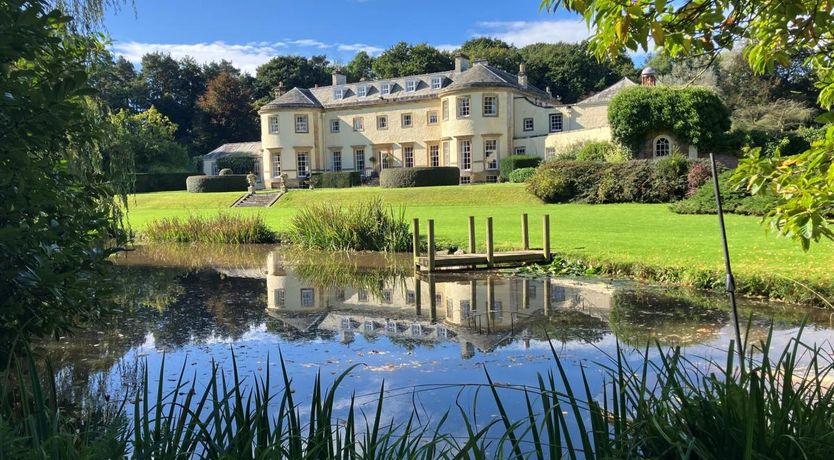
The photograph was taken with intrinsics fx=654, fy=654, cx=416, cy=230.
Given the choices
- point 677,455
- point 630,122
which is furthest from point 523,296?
point 630,122

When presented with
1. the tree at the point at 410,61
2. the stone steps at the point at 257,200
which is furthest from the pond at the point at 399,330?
the tree at the point at 410,61

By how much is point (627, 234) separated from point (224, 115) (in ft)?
162

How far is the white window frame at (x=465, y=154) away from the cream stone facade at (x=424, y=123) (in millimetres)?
58

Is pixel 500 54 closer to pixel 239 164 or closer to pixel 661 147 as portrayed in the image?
pixel 239 164

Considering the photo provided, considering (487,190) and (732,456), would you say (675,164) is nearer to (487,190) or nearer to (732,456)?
(487,190)

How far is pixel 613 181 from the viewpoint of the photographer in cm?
2394

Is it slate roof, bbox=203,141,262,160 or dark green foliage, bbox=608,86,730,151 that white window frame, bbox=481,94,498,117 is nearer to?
dark green foliage, bbox=608,86,730,151

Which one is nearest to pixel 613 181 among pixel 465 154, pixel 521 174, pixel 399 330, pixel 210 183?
pixel 521 174

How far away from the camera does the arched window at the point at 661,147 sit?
30.0 meters

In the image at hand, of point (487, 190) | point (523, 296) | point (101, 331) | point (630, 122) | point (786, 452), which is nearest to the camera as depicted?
point (786, 452)

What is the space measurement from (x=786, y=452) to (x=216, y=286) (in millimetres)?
10693

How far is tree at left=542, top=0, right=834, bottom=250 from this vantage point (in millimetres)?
3078

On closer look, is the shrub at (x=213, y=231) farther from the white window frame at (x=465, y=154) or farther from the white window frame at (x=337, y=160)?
the white window frame at (x=337, y=160)

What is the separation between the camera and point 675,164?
23.1 meters
